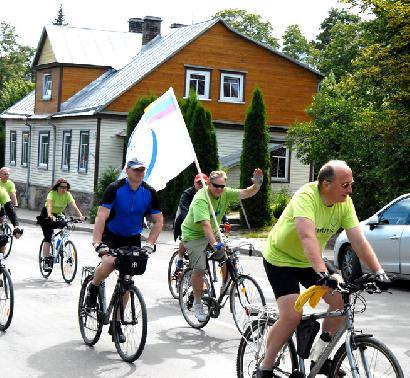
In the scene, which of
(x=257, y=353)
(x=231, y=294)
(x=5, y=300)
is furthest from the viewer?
(x=231, y=294)

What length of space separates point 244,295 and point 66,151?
32191 mm

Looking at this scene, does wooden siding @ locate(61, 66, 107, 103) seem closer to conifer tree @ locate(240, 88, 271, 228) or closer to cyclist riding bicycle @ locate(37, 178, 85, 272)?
conifer tree @ locate(240, 88, 271, 228)

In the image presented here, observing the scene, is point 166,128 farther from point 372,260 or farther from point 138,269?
point 372,260

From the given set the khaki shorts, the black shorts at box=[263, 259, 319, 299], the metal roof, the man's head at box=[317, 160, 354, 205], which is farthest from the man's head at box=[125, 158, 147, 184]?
the metal roof

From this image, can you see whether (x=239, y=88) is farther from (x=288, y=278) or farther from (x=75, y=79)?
(x=288, y=278)

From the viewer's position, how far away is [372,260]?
19.2 ft

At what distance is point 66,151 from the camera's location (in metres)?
40.8

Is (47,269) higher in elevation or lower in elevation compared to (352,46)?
lower

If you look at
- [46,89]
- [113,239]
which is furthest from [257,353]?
[46,89]

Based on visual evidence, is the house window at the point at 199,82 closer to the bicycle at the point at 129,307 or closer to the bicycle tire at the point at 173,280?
the bicycle tire at the point at 173,280

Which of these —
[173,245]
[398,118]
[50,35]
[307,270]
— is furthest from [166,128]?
[50,35]

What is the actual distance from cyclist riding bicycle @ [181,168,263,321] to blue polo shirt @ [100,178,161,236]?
1.01 m

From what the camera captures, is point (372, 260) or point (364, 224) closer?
point (372, 260)

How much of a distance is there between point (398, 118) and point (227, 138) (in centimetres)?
1816
